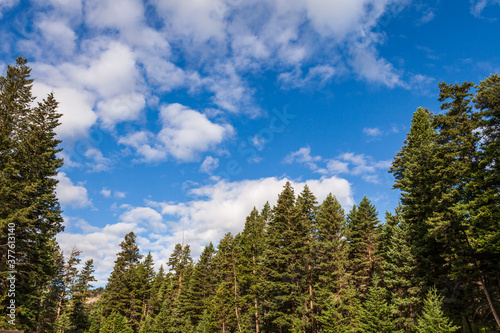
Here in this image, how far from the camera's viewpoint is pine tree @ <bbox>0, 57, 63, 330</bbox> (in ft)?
68.4

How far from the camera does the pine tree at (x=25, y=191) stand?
2085cm

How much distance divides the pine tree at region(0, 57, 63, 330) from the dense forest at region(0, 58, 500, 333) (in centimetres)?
11

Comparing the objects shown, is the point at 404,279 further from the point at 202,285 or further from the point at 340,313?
the point at 202,285

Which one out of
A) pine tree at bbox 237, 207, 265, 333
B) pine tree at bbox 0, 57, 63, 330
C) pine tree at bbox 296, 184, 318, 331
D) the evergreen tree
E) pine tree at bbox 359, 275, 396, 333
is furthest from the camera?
the evergreen tree

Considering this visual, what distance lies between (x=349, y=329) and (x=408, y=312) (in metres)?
7.57

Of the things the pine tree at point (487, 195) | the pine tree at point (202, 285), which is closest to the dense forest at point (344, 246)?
the pine tree at point (487, 195)

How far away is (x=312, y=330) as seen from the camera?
109 feet

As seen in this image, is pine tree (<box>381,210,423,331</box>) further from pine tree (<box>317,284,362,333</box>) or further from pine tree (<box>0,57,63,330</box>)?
pine tree (<box>0,57,63,330</box>)

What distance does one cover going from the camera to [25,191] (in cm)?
2166

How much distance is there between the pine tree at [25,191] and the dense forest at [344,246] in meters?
0.11

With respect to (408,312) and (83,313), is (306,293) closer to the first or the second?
(408,312)

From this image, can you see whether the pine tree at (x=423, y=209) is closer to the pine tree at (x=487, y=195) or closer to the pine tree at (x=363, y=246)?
the pine tree at (x=487, y=195)

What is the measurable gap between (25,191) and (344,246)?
124ft

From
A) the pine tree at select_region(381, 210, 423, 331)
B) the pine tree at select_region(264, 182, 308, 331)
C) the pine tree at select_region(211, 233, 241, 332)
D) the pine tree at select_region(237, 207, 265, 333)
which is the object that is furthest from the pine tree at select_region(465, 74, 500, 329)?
the pine tree at select_region(211, 233, 241, 332)
